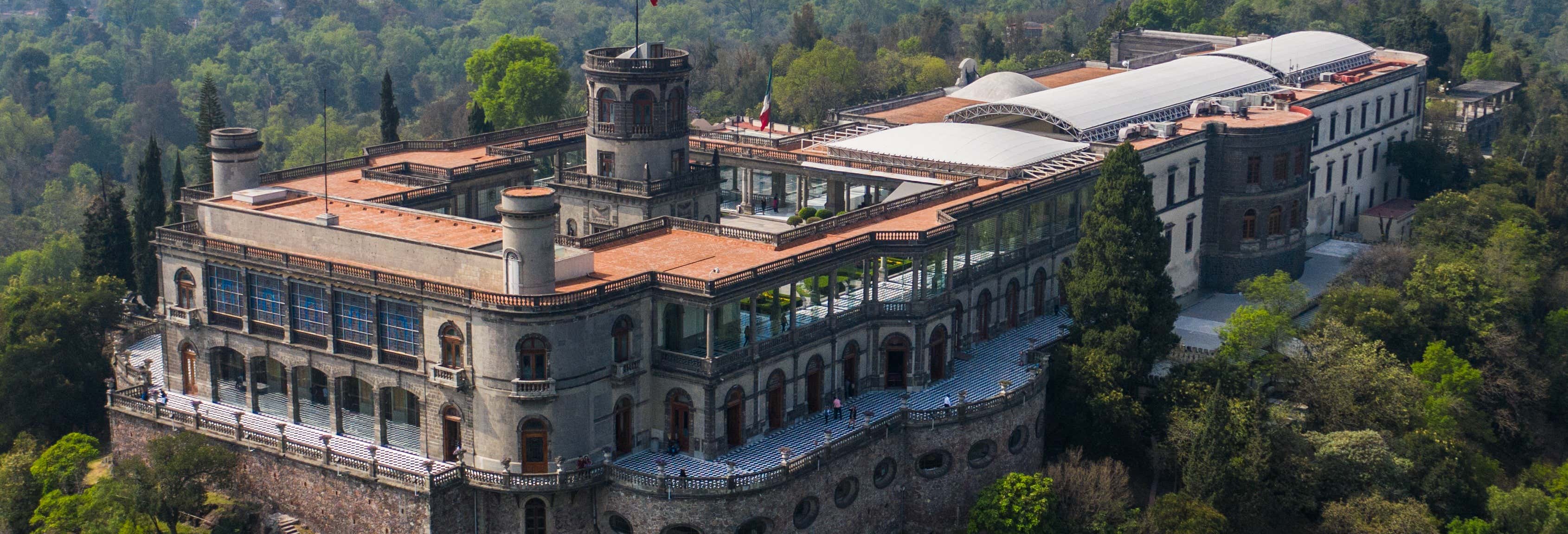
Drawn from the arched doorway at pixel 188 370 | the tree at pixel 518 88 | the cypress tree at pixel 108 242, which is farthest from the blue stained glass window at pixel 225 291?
the tree at pixel 518 88

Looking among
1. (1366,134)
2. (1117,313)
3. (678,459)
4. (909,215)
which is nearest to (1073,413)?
(1117,313)

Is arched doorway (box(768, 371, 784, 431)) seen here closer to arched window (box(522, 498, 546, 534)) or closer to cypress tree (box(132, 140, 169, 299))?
arched window (box(522, 498, 546, 534))

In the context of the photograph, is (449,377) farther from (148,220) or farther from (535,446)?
(148,220)

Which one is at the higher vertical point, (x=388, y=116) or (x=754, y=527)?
(x=388, y=116)

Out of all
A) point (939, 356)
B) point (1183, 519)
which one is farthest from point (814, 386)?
point (1183, 519)

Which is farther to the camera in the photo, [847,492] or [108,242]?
[108,242]

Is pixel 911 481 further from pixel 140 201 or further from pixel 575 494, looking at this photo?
pixel 140 201
